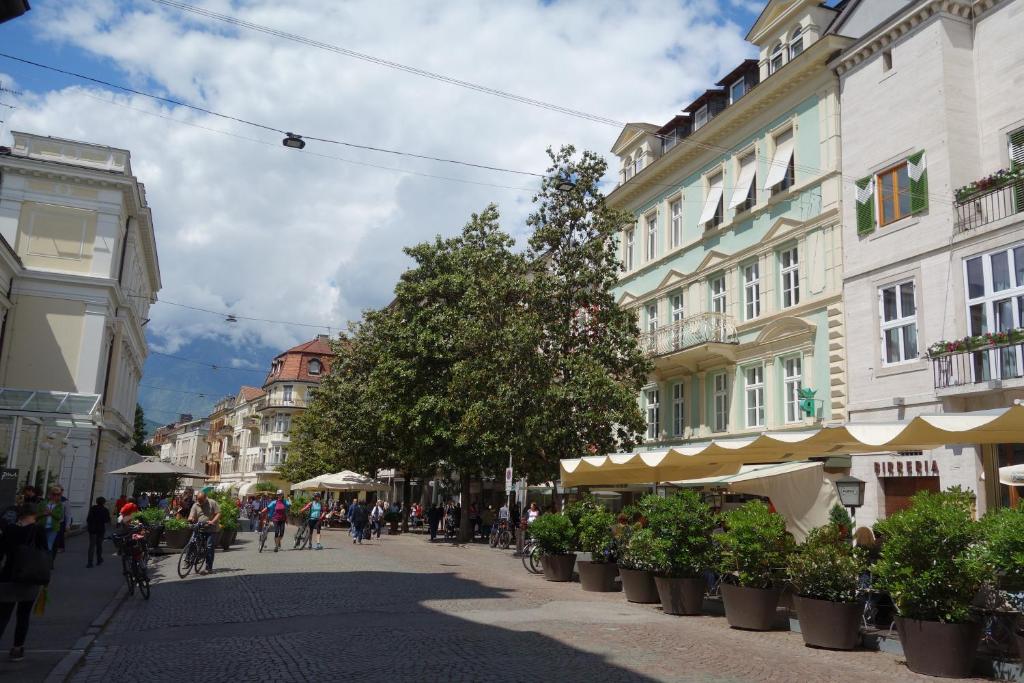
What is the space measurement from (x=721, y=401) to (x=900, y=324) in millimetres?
8035

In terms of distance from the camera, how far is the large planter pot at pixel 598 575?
16.3m

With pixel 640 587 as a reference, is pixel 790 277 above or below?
above

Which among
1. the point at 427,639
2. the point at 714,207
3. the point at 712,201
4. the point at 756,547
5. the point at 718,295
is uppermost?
the point at 712,201

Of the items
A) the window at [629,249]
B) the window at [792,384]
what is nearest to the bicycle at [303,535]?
the window at [792,384]

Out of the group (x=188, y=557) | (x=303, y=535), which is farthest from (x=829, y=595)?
(x=303, y=535)

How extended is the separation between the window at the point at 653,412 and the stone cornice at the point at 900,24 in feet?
43.7

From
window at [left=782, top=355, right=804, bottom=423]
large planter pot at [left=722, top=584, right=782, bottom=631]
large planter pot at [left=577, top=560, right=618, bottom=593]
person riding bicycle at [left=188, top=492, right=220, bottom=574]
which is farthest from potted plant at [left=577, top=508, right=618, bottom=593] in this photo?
window at [left=782, top=355, right=804, bottom=423]

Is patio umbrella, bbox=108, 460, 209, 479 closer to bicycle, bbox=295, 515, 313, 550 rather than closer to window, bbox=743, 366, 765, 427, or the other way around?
bicycle, bbox=295, 515, 313, 550

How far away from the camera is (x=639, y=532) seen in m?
13.9

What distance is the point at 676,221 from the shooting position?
1218 inches

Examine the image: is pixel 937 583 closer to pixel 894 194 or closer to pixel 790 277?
pixel 894 194

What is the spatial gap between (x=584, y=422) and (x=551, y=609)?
459 inches

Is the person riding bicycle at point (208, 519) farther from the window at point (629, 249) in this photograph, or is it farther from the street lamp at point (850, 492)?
the window at point (629, 249)

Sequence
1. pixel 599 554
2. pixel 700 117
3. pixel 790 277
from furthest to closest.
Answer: pixel 700 117, pixel 790 277, pixel 599 554
